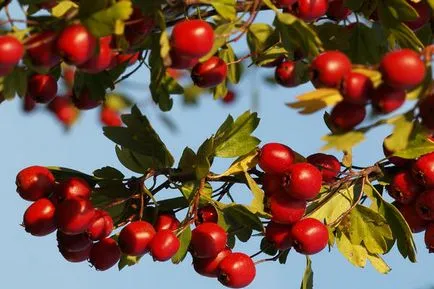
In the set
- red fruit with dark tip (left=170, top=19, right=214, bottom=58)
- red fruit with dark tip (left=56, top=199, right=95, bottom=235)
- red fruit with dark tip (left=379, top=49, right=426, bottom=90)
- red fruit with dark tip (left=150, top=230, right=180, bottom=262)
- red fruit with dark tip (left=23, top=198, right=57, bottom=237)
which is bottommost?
red fruit with dark tip (left=150, top=230, right=180, bottom=262)

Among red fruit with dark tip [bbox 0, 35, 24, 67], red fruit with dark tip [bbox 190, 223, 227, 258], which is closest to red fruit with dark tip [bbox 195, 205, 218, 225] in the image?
red fruit with dark tip [bbox 190, 223, 227, 258]

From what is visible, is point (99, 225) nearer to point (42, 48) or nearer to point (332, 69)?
point (42, 48)

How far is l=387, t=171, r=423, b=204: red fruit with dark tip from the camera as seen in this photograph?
3.27m

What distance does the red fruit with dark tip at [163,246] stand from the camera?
307 cm

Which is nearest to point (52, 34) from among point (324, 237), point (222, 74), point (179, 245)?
point (222, 74)

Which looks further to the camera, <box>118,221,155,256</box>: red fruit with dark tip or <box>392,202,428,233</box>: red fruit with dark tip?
<box>392,202,428,233</box>: red fruit with dark tip

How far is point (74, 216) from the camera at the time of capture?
2.98 meters

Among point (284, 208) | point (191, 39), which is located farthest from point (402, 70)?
point (284, 208)

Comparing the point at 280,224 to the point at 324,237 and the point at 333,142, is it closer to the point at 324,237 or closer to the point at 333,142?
the point at 324,237

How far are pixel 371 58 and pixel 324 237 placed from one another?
0.56 m

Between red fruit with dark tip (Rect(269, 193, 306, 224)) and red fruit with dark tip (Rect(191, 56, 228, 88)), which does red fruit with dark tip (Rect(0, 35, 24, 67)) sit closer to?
red fruit with dark tip (Rect(191, 56, 228, 88))

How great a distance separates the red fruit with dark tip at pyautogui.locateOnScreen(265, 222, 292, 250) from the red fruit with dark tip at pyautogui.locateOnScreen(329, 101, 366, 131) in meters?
0.80

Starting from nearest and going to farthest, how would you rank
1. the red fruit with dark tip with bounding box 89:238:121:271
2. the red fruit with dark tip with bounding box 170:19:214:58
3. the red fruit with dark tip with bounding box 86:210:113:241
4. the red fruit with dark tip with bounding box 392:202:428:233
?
the red fruit with dark tip with bounding box 170:19:214:58 < the red fruit with dark tip with bounding box 86:210:113:241 < the red fruit with dark tip with bounding box 89:238:121:271 < the red fruit with dark tip with bounding box 392:202:428:233

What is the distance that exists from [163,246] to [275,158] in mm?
432
